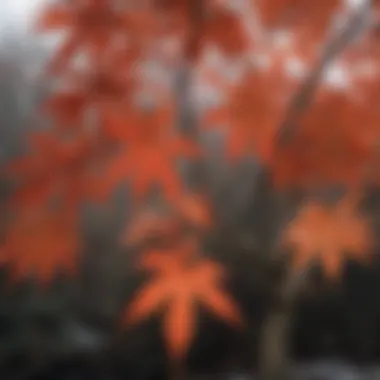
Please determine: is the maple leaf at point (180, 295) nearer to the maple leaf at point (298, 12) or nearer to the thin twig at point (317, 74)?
the thin twig at point (317, 74)

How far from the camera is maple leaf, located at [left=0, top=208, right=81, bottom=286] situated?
0.84 metres

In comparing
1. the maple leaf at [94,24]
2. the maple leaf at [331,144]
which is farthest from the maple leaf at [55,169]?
the maple leaf at [331,144]

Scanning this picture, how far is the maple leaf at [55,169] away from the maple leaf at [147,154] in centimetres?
→ 3

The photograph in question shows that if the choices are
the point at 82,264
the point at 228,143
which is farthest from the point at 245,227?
the point at 82,264

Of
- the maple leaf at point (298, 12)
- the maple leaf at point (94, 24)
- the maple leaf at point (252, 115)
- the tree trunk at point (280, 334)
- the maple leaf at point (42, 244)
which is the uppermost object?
the maple leaf at point (298, 12)

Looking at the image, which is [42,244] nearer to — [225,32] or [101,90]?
[101,90]

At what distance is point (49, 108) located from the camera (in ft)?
2.74

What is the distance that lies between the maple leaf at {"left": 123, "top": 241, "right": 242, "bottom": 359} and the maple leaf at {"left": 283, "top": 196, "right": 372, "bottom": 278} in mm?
103

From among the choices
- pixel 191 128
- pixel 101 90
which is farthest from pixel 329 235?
pixel 101 90

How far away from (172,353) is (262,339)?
0.38 feet

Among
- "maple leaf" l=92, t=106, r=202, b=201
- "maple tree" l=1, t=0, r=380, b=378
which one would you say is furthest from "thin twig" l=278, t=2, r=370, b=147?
"maple leaf" l=92, t=106, r=202, b=201

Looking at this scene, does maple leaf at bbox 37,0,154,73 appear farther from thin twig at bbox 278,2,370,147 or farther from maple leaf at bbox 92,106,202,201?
thin twig at bbox 278,2,370,147

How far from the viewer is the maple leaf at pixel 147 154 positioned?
0.80 meters

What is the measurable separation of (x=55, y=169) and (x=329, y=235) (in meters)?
0.35
